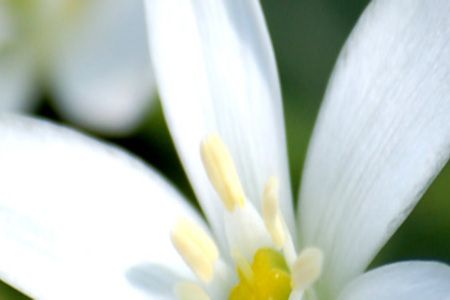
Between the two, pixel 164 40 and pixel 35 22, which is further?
pixel 35 22

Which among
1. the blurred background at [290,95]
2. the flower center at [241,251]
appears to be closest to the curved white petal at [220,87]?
the flower center at [241,251]

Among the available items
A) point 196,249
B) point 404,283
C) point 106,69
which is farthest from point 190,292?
point 106,69

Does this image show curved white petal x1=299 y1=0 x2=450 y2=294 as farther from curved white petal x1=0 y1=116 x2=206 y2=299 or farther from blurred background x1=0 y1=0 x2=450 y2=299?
blurred background x1=0 y1=0 x2=450 y2=299

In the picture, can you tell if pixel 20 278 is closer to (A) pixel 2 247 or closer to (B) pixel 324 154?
(A) pixel 2 247

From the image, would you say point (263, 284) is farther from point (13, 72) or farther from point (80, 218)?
point (13, 72)

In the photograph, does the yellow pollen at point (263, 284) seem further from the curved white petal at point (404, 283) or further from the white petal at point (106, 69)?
the white petal at point (106, 69)

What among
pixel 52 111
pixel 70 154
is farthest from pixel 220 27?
pixel 52 111
